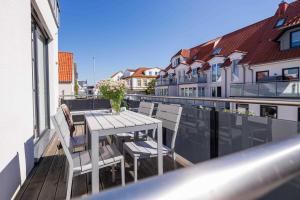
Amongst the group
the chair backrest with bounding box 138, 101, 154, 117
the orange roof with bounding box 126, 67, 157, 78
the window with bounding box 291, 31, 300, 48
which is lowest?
the chair backrest with bounding box 138, 101, 154, 117

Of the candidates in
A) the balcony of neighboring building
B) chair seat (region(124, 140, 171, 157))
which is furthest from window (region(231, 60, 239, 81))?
chair seat (region(124, 140, 171, 157))

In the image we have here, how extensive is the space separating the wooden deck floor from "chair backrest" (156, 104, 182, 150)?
523 millimetres

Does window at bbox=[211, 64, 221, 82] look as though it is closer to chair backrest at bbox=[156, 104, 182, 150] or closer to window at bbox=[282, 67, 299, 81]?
window at bbox=[282, 67, 299, 81]

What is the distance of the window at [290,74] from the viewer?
39.5 ft

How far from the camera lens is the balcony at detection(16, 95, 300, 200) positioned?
32 cm

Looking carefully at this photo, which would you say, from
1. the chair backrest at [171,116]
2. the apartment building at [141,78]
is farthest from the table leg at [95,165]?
the apartment building at [141,78]

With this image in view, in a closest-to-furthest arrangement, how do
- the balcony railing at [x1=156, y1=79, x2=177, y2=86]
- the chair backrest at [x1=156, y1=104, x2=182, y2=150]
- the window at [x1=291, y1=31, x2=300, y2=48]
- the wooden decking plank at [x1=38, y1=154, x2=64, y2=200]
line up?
the wooden decking plank at [x1=38, y1=154, x2=64, y2=200] < the chair backrest at [x1=156, y1=104, x2=182, y2=150] < the window at [x1=291, y1=31, x2=300, y2=48] < the balcony railing at [x1=156, y1=79, x2=177, y2=86]

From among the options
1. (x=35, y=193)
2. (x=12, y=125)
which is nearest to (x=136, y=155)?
(x=35, y=193)

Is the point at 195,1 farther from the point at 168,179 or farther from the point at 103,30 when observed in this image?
the point at 168,179

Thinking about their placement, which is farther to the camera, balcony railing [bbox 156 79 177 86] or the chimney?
balcony railing [bbox 156 79 177 86]

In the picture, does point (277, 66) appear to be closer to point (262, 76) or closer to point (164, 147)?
point (262, 76)

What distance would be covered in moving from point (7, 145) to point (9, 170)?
0.27 m

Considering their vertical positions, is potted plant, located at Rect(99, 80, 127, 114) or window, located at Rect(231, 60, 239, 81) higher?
window, located at Rect(231, 60, 239, 81)

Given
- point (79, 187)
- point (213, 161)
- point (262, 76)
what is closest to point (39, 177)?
point (79, 187)
